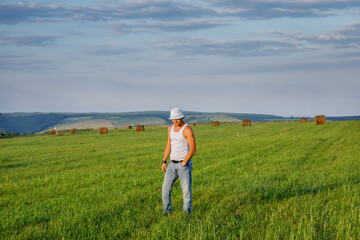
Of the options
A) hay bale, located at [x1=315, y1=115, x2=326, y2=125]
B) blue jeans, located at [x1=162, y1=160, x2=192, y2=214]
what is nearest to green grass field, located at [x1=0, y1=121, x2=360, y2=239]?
blue jeans, located at [x1=162, y1=160, x2=192, y2=214]

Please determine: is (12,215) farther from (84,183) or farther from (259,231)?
(259,231)

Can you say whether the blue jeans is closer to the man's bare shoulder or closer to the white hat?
the man's bare shoulder

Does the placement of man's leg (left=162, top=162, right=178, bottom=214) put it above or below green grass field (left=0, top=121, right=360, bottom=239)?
above

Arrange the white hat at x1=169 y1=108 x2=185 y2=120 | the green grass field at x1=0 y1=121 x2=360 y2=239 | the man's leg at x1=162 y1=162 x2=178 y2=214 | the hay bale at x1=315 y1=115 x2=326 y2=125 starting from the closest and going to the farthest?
1. the green grass field at x1=0 y1=121 x2=360 y2=239
2. the white hat at x1=169 y1=108 x2=185 y2=120
3. the man's leg at x1=162 y1=162 x2=178 y2=214
4. the hay bale at x1=315 y1=115 x2=326 y2=125

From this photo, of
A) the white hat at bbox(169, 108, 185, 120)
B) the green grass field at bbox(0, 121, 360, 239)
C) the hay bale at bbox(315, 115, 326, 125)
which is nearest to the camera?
the green grass field at bbox(0, 121, 360, 239)

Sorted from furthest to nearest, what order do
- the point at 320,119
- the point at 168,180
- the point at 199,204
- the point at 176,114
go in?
the point at 320,119, the point at 199,204, the point at 168,180, the point at 176,114

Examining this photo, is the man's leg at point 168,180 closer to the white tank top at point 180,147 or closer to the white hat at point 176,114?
the white tank top at point 180,147

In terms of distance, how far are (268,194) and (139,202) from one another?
3.54 m

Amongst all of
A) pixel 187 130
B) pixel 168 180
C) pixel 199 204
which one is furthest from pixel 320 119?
pixel 187 130

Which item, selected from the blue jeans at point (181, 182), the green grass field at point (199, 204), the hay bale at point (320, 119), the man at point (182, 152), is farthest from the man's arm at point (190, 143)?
the hay bale at point (320, 119)

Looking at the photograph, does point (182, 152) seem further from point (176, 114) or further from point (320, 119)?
point (320, 119)

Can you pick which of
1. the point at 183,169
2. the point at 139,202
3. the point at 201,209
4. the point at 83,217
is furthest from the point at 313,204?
the point at 83,217

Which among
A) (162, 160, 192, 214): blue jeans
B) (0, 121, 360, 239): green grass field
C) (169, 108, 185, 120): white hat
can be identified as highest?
(169, 108, 185, 120): white hat

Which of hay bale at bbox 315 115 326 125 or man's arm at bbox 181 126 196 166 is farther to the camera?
hay bale at bbox 315 115 326 125
